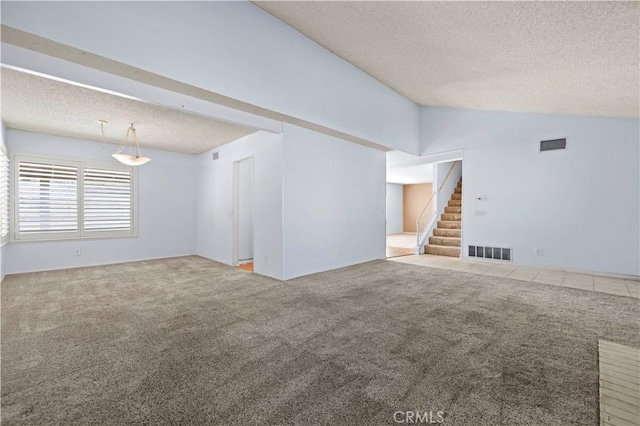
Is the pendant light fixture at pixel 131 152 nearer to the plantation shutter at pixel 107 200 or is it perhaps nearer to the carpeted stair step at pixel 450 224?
the plantation shutter at pixel 107 200

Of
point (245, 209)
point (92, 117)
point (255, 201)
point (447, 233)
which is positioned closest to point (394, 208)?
point (447, 233)

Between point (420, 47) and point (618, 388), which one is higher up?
point (420, 47)

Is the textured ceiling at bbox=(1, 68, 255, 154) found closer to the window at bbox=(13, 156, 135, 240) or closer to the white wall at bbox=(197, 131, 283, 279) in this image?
the white wall at bbox=(197, 131, 283, 279)

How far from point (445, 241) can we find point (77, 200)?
8.82 m

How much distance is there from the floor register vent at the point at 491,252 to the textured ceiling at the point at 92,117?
561 centimetres

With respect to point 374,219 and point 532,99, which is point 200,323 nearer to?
point 374,219

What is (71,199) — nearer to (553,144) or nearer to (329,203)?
(329,203)

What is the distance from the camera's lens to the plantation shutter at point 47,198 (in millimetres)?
5496

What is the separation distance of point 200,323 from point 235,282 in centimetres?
173

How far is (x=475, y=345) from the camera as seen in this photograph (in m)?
2.49

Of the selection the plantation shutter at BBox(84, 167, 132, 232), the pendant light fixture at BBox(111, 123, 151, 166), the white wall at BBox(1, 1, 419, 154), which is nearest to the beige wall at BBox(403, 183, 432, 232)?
the white wall at BBox(1, 1, 419, 154)

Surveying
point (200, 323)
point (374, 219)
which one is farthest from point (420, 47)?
point (200, 323)

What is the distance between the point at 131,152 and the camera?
6855mm

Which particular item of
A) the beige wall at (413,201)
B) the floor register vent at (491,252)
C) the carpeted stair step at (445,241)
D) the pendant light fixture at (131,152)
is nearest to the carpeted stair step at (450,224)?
the carpeted stair step at (445,241)
